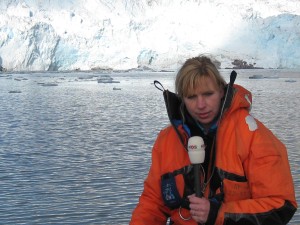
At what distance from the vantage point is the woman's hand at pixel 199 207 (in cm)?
195

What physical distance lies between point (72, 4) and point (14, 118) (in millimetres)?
40133

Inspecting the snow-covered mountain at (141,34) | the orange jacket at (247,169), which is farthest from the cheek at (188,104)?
the snow-covered mountain at (141,34)

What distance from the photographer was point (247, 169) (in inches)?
78.8

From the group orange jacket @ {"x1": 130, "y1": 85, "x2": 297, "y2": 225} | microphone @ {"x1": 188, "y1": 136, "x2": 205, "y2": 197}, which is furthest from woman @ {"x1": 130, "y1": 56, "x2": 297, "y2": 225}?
microphone @ {"x1": 188, "y1": 136, "x2": 205, "y2": 197}

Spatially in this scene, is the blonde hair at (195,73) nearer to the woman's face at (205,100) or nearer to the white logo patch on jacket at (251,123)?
the woman's face at (205,100)

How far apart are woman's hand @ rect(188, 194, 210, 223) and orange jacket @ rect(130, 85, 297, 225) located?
0.06 m

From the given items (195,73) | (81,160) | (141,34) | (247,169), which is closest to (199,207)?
(247,169)

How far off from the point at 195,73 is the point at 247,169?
1.22 feet

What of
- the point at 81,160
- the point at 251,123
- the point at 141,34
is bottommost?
the point at 81,160

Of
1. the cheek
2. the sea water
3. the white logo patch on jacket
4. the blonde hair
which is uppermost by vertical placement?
the blonde hair

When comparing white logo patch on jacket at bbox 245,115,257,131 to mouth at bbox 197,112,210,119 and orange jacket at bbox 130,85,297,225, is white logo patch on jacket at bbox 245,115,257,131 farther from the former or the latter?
mouth at bbox 197,112,210,119

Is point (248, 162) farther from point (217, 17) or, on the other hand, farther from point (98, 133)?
point (217, 17)

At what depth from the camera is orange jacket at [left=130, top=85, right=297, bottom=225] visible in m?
1.94

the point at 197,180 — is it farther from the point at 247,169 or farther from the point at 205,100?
the point at 205,100
